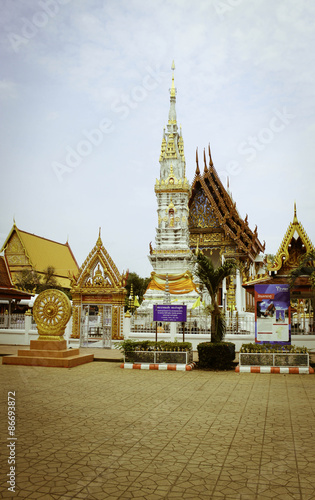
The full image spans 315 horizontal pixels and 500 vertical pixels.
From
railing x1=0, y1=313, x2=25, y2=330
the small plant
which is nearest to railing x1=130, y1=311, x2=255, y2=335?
the small plant

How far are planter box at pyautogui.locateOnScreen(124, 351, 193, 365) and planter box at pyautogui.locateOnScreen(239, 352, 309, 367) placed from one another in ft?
5.06

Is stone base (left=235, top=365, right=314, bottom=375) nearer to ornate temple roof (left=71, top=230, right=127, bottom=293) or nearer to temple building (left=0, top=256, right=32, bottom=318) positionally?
ornate temple roof (left=71, top=230, right=127, bottom=293)

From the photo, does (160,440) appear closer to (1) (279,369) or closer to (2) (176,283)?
(1) (279,369)

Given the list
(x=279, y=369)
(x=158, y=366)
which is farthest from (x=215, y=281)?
(x=279, y=369)

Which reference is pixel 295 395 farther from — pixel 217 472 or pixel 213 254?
pixel 213 254

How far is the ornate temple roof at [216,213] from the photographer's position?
3130 centimetres

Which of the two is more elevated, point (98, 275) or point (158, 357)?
point (98, 275)

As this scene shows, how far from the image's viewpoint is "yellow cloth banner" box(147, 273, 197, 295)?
25.6 metres

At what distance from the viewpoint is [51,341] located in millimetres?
13320

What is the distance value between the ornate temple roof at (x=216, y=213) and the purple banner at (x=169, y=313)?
1763cm

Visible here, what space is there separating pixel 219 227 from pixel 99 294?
47.5 feet

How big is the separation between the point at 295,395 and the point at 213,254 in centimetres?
2638

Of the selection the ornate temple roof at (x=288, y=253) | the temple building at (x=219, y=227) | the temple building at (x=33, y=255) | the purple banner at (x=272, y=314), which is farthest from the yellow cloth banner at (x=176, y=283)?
the temple building at (x=33, y=255)

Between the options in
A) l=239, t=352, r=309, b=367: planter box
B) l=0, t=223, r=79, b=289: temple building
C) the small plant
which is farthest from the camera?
l=0, t=223, r=79, b=289: temple building
